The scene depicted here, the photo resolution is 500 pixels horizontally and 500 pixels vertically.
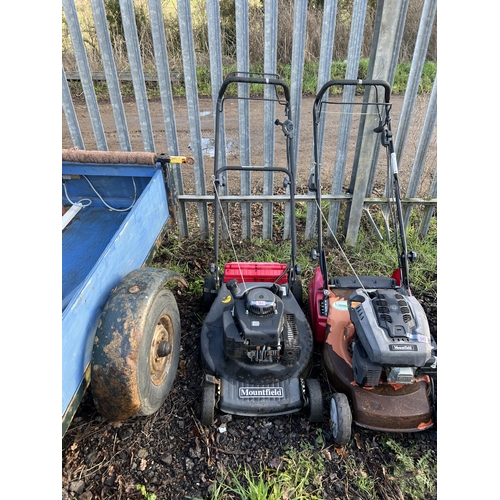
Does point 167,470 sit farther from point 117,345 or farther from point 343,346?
point 343,346

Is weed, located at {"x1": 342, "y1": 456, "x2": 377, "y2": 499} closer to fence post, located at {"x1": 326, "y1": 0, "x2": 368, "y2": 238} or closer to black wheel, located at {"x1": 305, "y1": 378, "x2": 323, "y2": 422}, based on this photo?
black wheel, located at {"x1": 305, "y1": 378, "x2": 323, "y2": 422}

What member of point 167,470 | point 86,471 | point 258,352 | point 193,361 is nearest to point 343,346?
point 258,352

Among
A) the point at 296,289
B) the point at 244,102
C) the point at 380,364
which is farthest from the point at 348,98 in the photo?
the point at 380,364

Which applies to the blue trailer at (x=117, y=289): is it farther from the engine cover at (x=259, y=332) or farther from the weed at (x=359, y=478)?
the weed at (x=359, y=478)

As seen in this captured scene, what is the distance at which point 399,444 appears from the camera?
94.1 inches

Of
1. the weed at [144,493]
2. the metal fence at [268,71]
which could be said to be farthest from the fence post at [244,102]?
the weed at [144,493]

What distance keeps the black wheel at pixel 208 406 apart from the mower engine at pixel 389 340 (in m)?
0.84

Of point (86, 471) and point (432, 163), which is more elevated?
point (432, 163)

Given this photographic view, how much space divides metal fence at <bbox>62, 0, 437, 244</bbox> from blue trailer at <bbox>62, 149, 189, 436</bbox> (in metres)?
0.34

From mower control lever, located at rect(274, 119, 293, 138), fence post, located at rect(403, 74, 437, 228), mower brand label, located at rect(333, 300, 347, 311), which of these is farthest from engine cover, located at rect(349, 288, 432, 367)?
fence post, located at rect(403, 74, 437, 228)

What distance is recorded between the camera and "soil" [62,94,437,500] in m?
2.21

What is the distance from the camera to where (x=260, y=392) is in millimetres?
2426

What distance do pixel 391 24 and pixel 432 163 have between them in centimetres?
191

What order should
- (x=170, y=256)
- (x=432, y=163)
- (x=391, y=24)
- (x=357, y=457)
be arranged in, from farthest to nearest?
(x=432, y=163) < (x=170, y=256) < (x=391, y=24) < (x=357, y=457)
